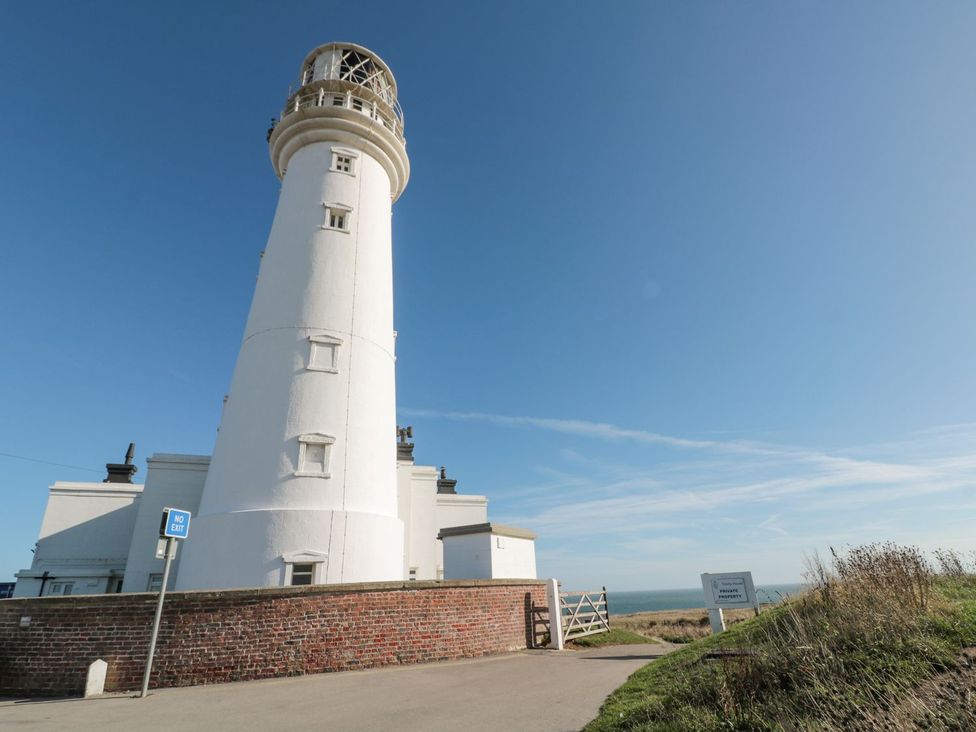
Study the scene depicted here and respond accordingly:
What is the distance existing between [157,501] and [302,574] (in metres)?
9.59

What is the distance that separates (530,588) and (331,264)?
11013mm

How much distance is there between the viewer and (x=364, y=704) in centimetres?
801

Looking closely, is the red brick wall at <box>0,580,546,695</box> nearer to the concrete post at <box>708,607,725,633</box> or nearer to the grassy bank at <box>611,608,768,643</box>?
the concrete post at <box>708,607,725,633</box>

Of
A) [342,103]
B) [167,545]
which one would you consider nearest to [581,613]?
[167,545]

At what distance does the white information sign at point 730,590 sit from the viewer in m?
13.8

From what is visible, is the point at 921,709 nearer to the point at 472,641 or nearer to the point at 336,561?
the point at 472,641

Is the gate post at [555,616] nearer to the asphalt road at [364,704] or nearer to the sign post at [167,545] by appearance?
the asphalt road at [364,704]

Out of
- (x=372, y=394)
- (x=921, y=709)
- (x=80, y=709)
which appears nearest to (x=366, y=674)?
(x=80, y=709)

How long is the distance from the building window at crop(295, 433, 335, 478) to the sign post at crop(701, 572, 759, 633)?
10.6 meters

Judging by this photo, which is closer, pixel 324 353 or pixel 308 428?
pixel 308 428

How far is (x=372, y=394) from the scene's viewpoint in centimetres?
1496

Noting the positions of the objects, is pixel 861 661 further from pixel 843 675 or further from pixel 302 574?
pixel 302 574

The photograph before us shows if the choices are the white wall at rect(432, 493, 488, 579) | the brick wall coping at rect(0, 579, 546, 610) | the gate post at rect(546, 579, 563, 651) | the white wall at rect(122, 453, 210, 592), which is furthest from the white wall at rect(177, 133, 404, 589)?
the white wall at rect(432, 493, 488, 579)

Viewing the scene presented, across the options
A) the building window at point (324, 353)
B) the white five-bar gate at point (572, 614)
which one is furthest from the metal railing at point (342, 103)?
the white five-bar gate at point (572, 614)
